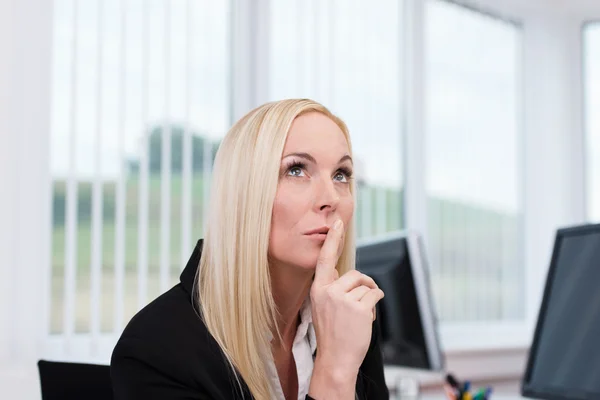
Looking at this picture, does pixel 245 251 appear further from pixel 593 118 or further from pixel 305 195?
pixel 593 118

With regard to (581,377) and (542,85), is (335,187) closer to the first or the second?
(581,377)

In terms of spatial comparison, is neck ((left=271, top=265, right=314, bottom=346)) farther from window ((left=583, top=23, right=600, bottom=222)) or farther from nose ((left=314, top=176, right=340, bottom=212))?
window ((left=583, top=23, right=600, bottom=222))

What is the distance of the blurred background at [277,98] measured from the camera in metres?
2.45

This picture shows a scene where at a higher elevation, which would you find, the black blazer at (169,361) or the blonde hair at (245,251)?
the blonde hair at (245,251)

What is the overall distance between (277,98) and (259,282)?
1.91 m

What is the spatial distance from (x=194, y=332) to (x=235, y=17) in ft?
6.77

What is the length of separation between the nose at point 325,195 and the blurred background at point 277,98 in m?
0.66

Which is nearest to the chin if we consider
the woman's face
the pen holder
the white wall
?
the woman's face

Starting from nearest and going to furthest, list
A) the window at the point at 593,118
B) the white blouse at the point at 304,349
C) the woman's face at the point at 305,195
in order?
the woman's face at the point at 305,195 → the white blouse at the point at 304,349 → the window at the point at 593,118

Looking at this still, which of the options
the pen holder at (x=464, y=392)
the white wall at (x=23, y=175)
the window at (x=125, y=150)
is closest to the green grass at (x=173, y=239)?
the window at (x=125, y=150)

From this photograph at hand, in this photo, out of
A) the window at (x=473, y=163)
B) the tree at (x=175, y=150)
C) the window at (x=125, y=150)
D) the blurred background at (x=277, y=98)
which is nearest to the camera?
the blurred background at (x=277, y=98)

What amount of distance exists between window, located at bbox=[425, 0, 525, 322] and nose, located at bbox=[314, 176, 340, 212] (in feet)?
7.86

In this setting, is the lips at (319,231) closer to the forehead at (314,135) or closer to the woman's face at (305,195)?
the woman's face at (305,195)

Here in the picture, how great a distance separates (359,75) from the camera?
342 cm
